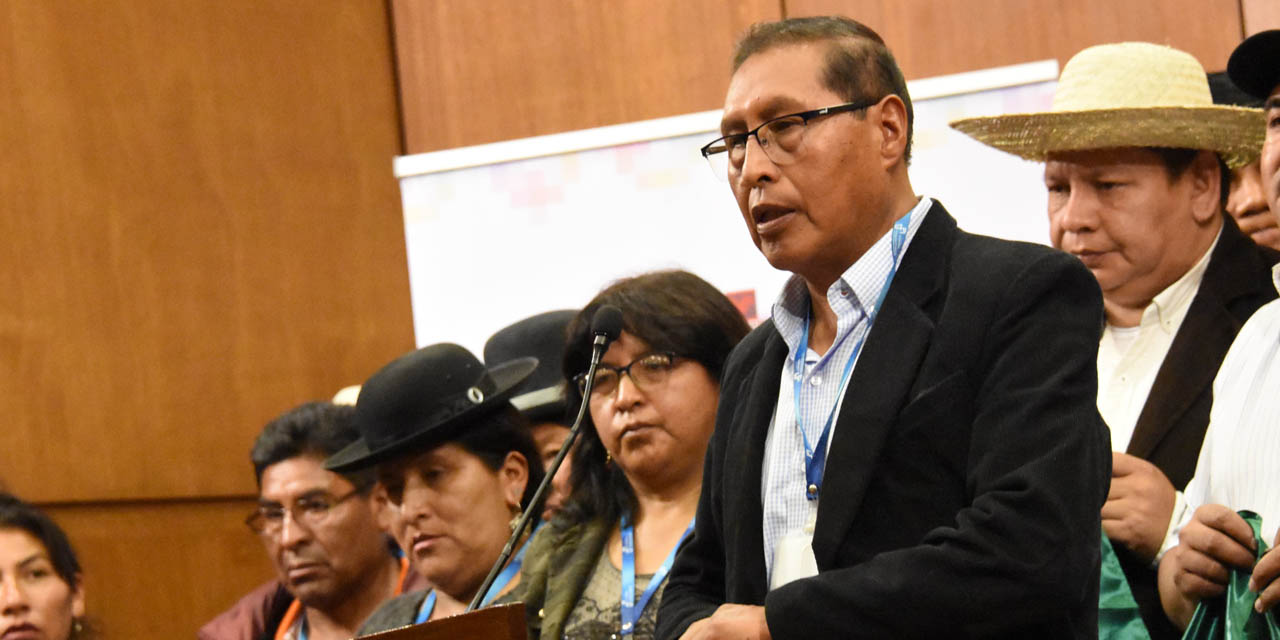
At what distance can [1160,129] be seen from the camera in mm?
2664

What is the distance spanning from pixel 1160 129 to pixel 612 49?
237cm

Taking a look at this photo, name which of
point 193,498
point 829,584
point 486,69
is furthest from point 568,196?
point 829,584

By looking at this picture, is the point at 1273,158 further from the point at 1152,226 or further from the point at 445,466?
the point at 445,466

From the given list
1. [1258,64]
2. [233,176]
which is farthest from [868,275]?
[233,176]

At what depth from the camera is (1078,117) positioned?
2709 mm

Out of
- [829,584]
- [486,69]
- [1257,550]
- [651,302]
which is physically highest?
[486,69]

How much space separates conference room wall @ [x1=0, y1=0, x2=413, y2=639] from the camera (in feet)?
13.9

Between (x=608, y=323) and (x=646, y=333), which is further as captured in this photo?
(x=646, y=333)

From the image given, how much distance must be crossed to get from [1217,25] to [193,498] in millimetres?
3138

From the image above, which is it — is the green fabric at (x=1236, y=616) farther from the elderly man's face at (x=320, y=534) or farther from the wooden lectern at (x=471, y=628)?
the elderly man's face at (x=320, y=534)

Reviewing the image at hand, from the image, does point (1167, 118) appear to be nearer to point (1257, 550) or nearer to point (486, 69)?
point (1257, 550)

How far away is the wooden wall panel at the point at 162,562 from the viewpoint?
4.29 metres

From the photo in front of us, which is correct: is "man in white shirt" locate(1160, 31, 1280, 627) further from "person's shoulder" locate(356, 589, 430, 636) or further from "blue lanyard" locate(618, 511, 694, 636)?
"person's shoulder" locate(356, 589, 430, 636)

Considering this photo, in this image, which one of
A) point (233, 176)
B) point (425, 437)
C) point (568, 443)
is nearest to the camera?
point (568, 443)
